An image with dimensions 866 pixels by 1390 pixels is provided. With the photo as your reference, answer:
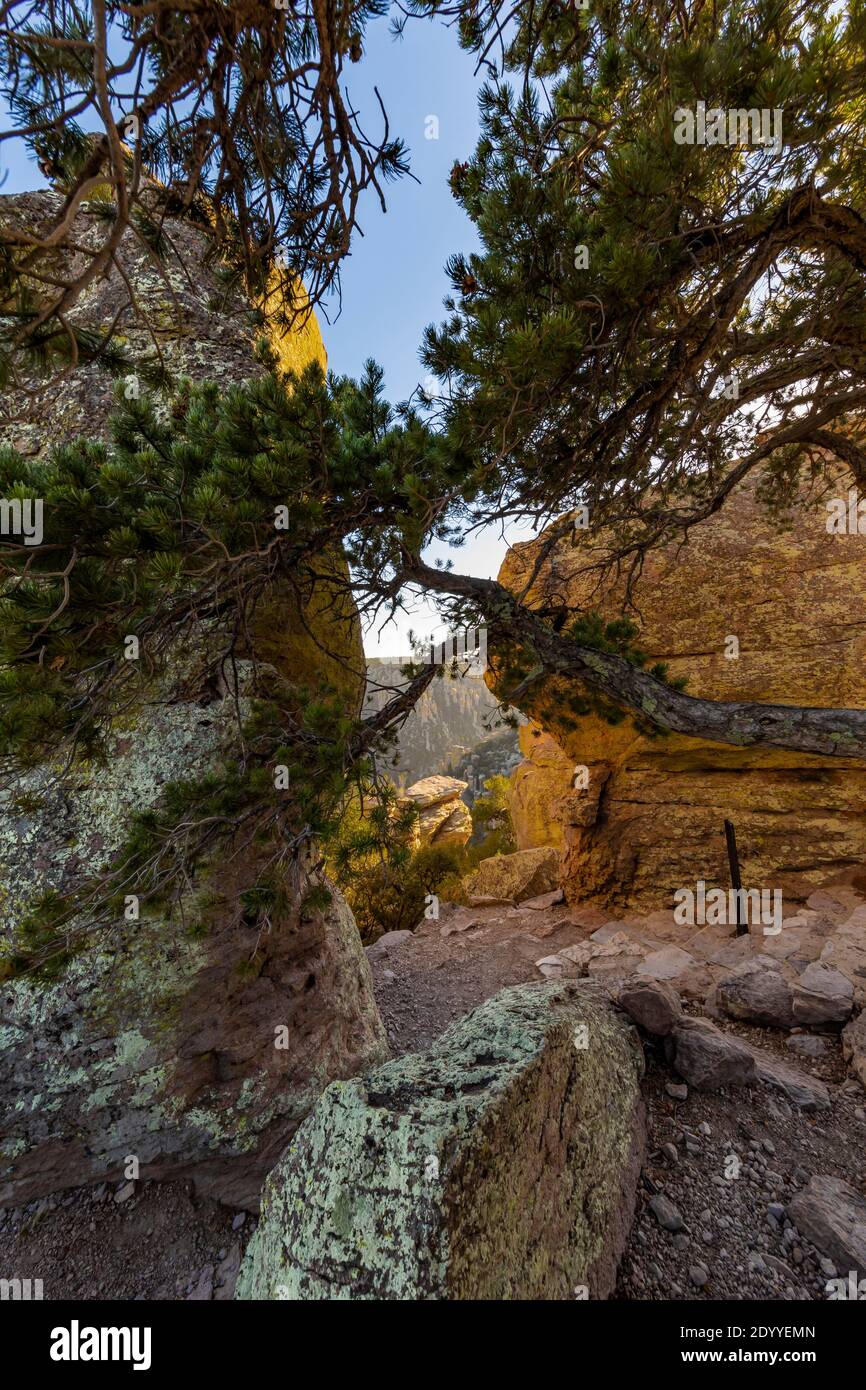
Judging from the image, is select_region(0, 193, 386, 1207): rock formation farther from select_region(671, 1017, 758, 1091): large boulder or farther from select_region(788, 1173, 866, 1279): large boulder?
select_region(788, 1173, 866, 1279): large boulder

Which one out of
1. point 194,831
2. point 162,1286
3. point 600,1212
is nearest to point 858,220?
point 194,831

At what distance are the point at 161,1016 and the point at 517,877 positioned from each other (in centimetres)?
850

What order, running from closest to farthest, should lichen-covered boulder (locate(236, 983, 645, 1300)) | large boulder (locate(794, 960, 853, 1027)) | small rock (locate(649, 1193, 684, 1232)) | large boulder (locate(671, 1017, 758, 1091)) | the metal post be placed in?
1. lichen-covered boulder (locate(236, 983, 645, 1300))
2. small rock (locate(649, 1193, 684, 1232))
3. large boulder (locate(671, 1017, 758, 1091))
4. large boulder (locate(794, 960, 853, 1027))
5. the metal post

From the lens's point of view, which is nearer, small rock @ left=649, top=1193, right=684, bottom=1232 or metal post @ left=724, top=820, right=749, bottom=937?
small rock @ left=649, top=1193, right=684, bottom=1232

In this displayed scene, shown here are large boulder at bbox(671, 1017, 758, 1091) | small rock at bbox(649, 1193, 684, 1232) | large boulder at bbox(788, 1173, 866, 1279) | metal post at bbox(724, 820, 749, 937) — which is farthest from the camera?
metal post at bbox(724, 820, 749, 937)

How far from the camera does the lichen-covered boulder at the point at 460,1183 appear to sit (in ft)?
5.36

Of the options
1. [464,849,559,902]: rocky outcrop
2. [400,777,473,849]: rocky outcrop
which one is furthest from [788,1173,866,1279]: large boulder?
[400,777,473,849]: rocky outcrop

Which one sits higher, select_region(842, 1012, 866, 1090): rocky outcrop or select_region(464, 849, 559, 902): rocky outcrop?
select_region(842, 1012, 866, 1090): rocky outcrop

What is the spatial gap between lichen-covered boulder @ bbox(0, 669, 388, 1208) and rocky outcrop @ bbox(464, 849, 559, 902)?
6.97 m

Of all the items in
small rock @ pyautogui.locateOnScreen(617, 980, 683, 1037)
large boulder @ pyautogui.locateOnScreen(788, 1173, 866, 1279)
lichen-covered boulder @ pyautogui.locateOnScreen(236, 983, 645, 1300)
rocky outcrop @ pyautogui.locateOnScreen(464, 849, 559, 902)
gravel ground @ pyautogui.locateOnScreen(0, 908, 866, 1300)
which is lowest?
rocky outcrop @ pyautogui.locateOnScreen(464, 849, 559, 902)

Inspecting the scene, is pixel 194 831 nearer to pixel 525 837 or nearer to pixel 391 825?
pixel 391 825

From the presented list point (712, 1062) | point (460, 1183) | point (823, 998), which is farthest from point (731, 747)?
point (460, 1183)

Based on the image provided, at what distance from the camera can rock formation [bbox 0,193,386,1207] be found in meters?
2.93

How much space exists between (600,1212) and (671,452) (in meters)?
4.87
